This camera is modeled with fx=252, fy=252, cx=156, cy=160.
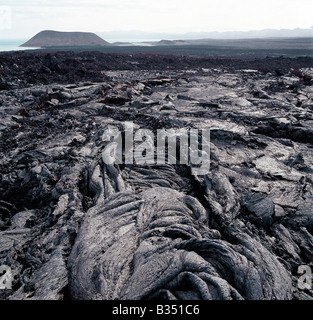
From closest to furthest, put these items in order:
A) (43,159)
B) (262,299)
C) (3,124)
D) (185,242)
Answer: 1. (262,299)
2. (185,242)
3. (43,159)
4. (3,124)

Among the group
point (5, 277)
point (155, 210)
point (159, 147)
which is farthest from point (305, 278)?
point (159, 147)

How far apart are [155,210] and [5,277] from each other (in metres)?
2.39

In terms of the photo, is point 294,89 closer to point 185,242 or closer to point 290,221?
point 290,221

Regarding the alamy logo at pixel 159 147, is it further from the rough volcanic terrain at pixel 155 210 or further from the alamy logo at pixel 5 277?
the alamy logo at pixel 5 277

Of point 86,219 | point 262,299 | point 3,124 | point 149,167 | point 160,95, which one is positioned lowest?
point 262,299

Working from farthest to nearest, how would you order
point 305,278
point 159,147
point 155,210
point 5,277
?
point 159,147 → point 155,210 → point 305,278 → point 5,277

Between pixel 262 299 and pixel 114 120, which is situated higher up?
pixel 114 120

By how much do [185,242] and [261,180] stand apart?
11.0 ft

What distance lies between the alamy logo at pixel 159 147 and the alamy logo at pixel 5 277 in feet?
9.56

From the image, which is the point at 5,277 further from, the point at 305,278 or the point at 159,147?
the point at 159,147

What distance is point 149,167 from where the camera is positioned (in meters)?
6.02

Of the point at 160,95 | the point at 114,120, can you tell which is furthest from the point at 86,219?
the point at 160,95

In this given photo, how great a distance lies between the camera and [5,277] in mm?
3473

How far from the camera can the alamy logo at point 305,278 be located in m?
3.44
